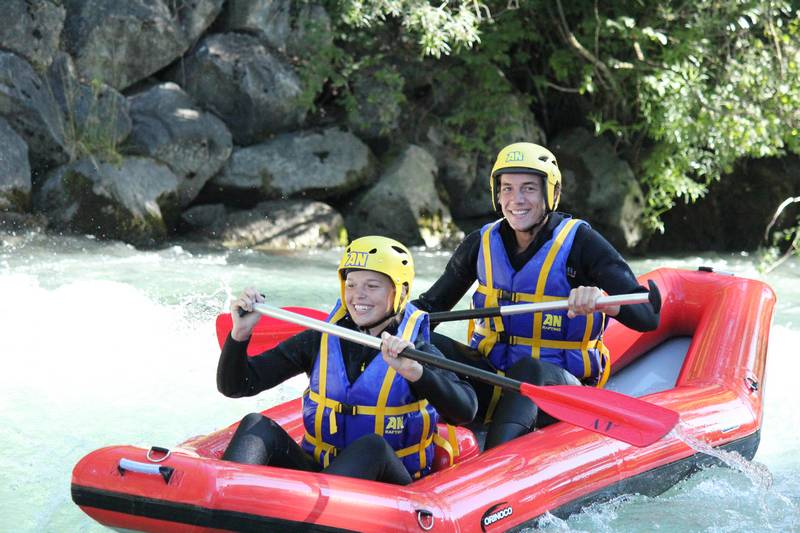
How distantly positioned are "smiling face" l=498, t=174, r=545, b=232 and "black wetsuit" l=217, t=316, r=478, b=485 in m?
0.75

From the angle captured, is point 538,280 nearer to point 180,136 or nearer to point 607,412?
point 607,412

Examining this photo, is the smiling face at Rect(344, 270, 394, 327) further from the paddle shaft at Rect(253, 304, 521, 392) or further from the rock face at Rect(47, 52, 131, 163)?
the rock face at Rect(47, 52, 131, 163)

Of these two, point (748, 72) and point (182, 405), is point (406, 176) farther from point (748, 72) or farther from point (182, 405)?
point (182, 405)

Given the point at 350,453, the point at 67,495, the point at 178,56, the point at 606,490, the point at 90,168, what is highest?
the point at 178,56

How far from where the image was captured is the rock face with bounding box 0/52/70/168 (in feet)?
23.5

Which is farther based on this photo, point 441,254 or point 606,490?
point 441,254

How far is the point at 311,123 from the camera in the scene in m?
8.57

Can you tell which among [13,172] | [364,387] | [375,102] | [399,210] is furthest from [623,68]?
[364,387]

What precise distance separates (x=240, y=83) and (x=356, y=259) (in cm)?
568

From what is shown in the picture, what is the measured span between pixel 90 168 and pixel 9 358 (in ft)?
8.77

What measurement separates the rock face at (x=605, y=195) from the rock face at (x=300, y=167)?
1879 millimetres

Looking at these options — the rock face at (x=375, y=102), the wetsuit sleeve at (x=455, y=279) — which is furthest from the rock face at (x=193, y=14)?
the wetsuit sleeve at (x=455, y=279)

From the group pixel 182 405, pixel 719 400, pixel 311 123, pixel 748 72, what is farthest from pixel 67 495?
pixel 748 72

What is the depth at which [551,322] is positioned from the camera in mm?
3346
